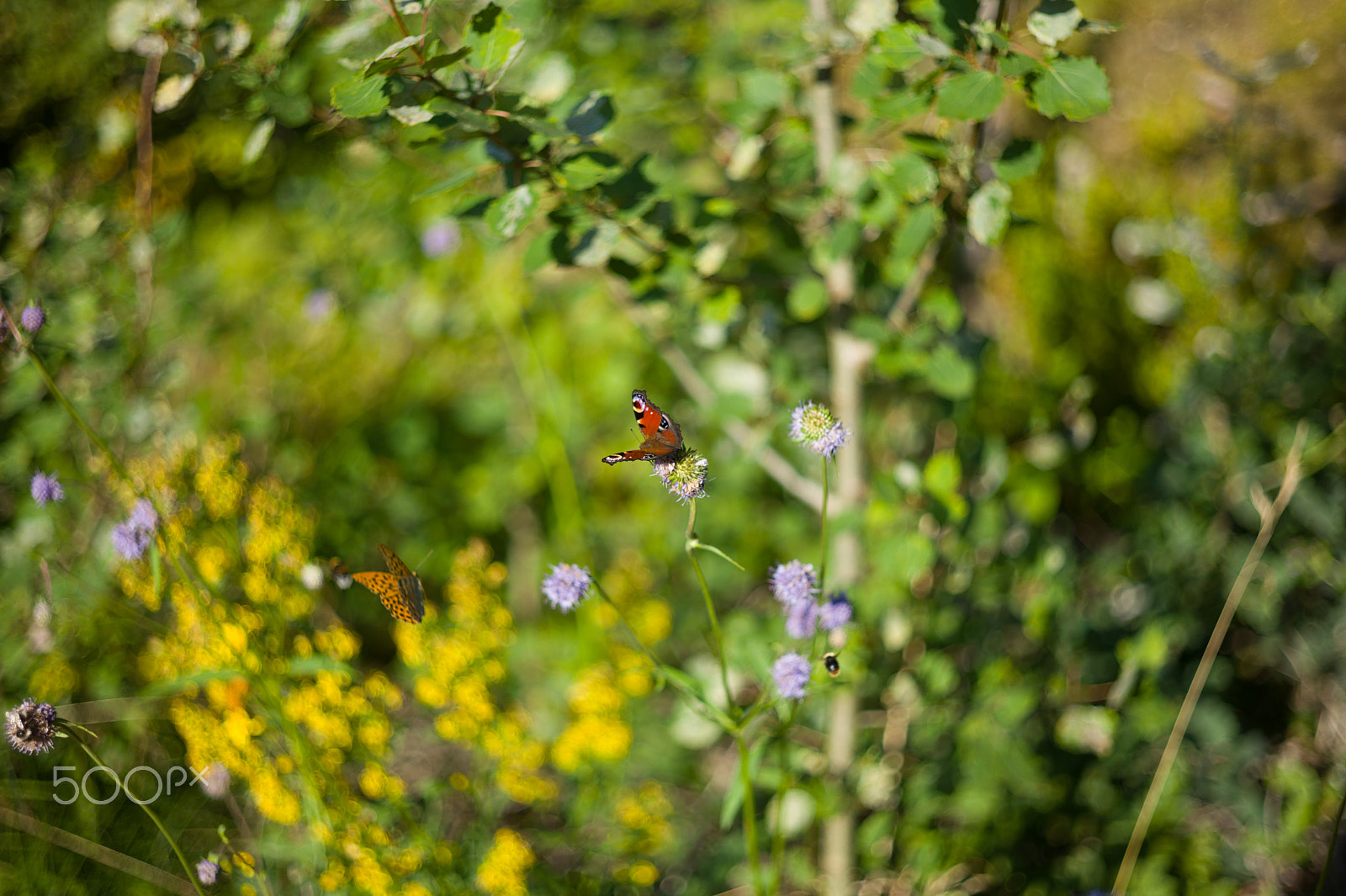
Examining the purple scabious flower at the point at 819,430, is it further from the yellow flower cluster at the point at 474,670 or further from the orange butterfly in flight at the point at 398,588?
the yellow flower cluster at the point at 474,670

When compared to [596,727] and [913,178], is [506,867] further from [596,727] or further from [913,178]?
[913,178]

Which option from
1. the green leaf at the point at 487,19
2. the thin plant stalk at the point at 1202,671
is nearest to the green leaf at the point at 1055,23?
the green leaf at the point at 487,19

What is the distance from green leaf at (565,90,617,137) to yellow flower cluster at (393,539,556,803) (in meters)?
0.70

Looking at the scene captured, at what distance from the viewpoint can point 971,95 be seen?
0.89 m

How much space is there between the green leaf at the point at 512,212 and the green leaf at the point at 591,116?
0.09 m

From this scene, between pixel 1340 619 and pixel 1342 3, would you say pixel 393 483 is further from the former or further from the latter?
pixel 1342 3

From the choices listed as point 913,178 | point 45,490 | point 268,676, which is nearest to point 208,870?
point 268,676

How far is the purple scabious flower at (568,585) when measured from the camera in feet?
2.91

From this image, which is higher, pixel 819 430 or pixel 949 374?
pixel 819 430

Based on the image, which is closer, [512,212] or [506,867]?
[512,212]

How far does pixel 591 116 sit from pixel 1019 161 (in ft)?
1.81

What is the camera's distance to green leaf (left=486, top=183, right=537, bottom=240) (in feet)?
2.97

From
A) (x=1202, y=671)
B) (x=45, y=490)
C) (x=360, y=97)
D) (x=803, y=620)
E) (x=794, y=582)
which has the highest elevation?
(x=360, y=97)

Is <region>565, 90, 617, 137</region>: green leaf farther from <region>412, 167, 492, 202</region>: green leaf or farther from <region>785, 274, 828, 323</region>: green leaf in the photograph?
<region>785, 274, 828, 323</region>: green leaf
